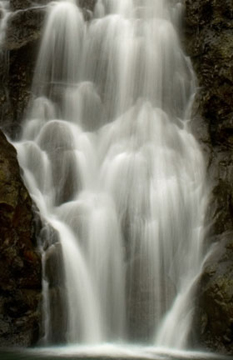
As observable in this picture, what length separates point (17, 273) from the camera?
10.3m

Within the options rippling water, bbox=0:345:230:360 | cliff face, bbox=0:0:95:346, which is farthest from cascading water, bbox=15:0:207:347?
rippling water, bbox=0:345:230:360

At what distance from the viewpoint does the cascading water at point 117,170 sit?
10.5 metres

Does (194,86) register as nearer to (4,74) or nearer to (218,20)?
(218,20)

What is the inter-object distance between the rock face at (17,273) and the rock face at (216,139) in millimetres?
3198

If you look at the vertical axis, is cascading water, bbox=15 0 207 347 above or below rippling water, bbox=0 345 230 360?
above

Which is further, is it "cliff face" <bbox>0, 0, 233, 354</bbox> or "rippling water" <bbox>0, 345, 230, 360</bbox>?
"cliff face" <bbox>0, 0, 233, 354</bbox>

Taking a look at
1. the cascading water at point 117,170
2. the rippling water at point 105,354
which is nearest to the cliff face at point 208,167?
the cascading water at point 117,170

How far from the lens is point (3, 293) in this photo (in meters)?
10.2

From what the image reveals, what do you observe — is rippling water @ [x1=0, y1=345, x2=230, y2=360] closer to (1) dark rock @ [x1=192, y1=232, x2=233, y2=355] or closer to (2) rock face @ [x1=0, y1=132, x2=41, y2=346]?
(1) dark rock @ [x1=192, y1=232, x2=233, y2=355]

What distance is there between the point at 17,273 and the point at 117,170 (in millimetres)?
3904

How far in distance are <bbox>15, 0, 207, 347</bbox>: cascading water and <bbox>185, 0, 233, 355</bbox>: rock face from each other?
0.36 meters

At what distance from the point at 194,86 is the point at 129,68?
2.00 metres

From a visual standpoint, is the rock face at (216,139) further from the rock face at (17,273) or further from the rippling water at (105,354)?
the rock face at (17,273)

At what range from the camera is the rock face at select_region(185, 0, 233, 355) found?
9.84m
